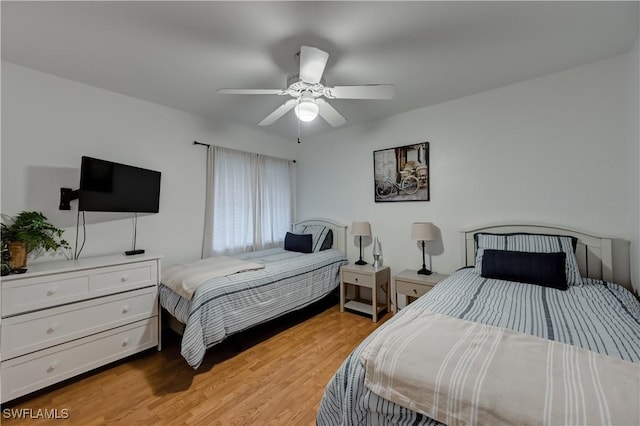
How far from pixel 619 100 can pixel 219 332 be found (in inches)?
143

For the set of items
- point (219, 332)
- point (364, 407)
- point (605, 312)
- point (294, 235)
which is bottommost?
point (219, 332)

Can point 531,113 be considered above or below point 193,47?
below

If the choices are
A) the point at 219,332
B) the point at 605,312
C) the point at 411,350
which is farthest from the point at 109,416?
the point at 605,312

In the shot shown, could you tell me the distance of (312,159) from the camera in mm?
4047

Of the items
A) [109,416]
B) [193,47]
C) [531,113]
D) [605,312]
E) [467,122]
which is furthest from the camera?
[467,122]

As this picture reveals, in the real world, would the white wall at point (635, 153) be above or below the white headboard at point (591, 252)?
above

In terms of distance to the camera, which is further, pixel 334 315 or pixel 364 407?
pixel 334 315

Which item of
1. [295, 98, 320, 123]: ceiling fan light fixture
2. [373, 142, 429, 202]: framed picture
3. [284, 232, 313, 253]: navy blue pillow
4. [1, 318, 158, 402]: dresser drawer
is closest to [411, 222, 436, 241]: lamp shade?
[373, 142, 429, 202]: framed picture

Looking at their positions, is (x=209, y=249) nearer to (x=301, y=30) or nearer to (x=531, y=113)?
(x=301, y=30)

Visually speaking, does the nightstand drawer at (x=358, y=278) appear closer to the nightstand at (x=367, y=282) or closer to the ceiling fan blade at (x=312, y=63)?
the nightstand at (x=367, y=282)

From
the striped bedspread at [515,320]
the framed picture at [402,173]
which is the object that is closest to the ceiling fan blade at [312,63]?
the striped bedspread at [515,320]

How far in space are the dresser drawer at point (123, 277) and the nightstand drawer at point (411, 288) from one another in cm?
235

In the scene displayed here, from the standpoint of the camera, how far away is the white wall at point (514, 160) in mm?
2057

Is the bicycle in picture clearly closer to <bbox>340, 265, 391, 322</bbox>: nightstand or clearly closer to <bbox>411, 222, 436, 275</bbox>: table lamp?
<bbox>411, 222, 436, 275</bbox>: table lamp
